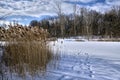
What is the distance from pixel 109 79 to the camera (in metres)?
3.18

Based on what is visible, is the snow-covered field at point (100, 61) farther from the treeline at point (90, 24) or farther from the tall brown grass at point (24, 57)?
the treeline at point (90, 24)

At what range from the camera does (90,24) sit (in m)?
42.8

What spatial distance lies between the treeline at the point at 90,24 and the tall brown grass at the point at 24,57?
1352 inches

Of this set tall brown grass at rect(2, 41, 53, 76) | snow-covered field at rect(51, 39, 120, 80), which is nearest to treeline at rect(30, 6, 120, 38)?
snow-covered field at rect(51, 39, 120, 80)

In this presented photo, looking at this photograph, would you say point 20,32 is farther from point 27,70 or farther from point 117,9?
point 117,9

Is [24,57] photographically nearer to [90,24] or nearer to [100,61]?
[100,61]

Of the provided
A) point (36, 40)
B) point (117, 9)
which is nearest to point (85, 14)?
point (117, 9)

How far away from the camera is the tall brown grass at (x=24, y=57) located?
335 cm

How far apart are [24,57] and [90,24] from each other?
131 feet

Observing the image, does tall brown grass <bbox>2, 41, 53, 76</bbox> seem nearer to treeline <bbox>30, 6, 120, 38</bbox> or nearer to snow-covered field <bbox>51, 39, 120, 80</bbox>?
snow-covered field <bbox>51, 39, 120, 80</bbox>

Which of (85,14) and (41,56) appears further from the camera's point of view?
(85,14)

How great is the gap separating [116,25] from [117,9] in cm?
494

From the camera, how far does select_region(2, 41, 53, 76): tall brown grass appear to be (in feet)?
11.0

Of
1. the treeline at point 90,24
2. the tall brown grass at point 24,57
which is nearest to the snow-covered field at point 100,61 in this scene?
the tall brown grass at point 24,57
